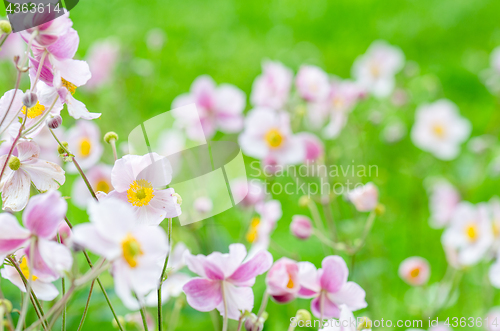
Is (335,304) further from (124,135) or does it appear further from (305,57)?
(305,57)

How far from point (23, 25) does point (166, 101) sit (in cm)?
141

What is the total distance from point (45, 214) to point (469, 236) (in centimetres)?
76

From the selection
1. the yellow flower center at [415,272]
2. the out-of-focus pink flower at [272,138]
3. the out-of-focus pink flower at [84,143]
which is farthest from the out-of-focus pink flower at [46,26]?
the yellow flower center at [415,272]

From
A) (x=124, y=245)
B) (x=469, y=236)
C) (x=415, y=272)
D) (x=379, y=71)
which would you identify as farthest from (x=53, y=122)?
(x=379, y=71)

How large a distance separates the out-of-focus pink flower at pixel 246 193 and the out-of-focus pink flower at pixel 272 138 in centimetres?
7

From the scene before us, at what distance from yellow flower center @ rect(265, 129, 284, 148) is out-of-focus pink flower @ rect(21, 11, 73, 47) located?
550 millimetres

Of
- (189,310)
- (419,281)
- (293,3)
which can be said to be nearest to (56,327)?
(189,310)

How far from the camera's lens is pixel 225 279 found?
1.23ft

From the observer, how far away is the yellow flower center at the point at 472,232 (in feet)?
Answer: 2.72

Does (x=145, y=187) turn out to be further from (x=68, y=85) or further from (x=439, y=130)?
(x=439, y=130)

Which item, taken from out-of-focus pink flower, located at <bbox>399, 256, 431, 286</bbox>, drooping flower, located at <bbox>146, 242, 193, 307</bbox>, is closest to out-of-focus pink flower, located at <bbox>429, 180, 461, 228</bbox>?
out-of-focus pink flower, located at <bbox>399, 256, 431, 286</bbox>

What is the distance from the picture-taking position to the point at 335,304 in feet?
1.40

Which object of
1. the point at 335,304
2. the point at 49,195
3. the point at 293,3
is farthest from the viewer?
the point at 293,3

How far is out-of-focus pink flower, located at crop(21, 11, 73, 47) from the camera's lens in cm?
33
